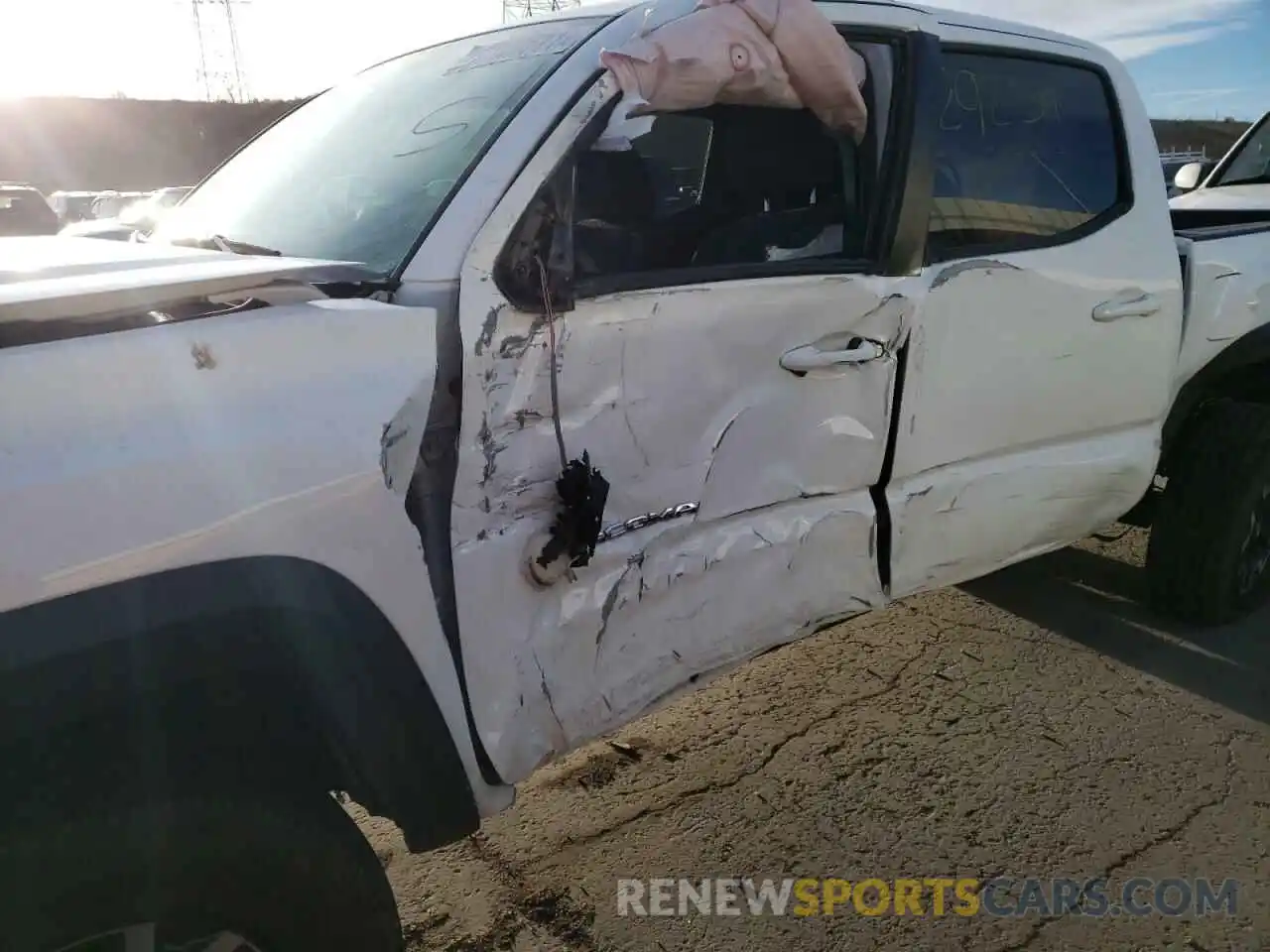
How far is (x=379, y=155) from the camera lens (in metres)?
2.38

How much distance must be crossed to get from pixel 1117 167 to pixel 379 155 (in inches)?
90.3

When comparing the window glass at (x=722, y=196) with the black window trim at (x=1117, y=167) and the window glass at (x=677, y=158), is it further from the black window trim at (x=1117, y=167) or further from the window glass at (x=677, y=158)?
the black window trim at (x=1117, y=167)

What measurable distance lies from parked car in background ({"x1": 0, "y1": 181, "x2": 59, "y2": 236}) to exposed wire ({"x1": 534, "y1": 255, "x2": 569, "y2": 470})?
237 inches

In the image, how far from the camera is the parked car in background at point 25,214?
743 centimetres

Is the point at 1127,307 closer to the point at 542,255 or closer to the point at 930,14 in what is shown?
the point at 930,14

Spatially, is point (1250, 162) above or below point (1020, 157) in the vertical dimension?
below

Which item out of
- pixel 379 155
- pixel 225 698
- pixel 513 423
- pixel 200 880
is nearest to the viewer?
pixel 200 880

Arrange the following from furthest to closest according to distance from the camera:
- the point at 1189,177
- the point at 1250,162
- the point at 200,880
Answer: the point at 1189,177, the point at 1250,162, the point at 200,880

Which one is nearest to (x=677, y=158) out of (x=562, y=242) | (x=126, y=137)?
(x=562, y=242)

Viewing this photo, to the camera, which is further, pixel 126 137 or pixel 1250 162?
pixel 126 137

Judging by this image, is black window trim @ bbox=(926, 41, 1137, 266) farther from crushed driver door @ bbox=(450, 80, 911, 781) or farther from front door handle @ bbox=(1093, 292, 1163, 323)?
crushed driver door @ bbox=(450, 80, 911, 781)

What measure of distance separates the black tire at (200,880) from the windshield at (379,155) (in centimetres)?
103

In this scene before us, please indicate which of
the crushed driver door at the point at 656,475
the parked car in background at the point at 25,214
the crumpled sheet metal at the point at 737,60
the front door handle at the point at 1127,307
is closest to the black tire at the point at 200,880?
the crushed driver door at the point at 656,475

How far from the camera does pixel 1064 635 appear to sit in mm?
3836
